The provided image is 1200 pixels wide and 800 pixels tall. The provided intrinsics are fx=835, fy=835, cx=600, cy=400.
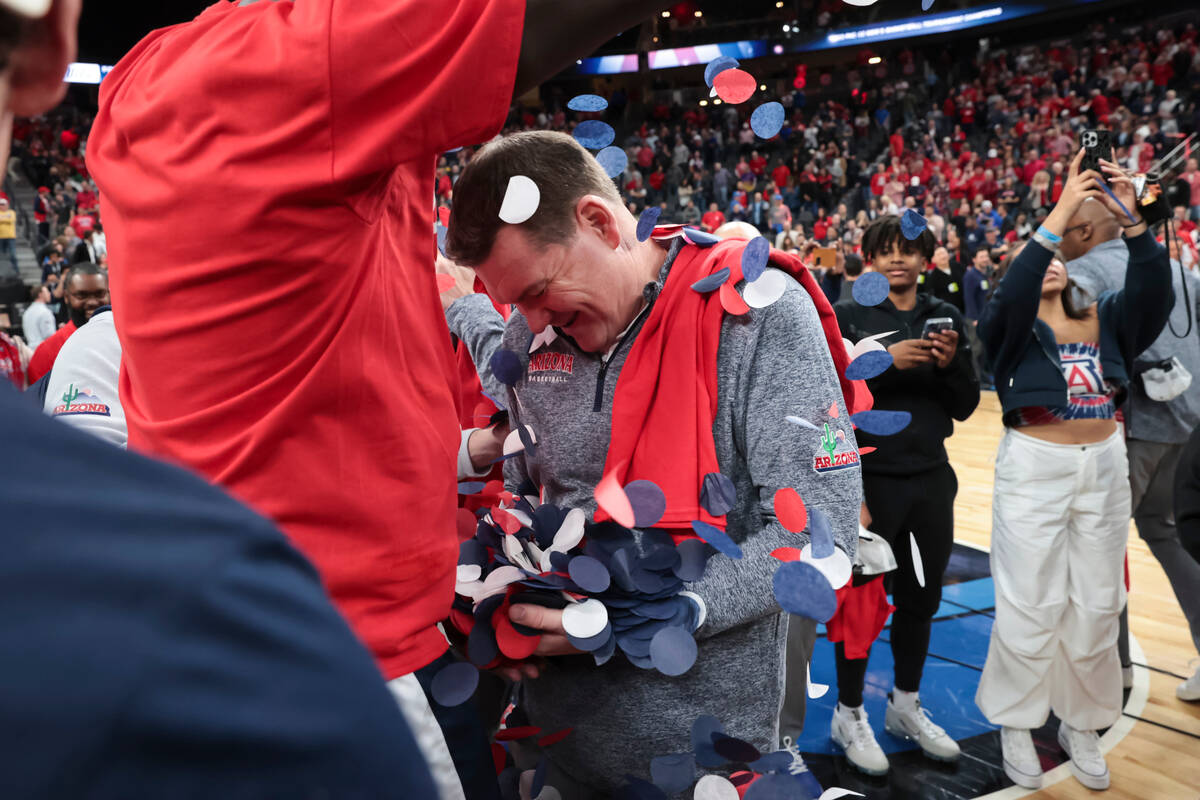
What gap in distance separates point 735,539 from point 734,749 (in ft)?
0.94

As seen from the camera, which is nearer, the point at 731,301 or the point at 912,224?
the point at 731,301

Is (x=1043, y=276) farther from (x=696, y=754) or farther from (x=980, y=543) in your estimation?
(x=980, y=543)

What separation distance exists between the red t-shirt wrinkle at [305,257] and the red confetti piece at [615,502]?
222 millimetres

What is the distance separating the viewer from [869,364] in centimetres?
127

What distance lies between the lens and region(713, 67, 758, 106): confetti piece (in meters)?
1.14

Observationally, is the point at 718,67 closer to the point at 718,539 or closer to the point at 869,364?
the point at 869,364

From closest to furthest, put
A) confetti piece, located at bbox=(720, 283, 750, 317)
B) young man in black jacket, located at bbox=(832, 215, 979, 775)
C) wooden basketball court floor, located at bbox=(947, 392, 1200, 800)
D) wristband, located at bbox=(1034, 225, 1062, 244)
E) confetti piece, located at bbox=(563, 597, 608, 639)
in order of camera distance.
Answer: confetti piece, located at bbox=(563, 597, 608, 639) < confetti piece, located at bbox=(720, 283, 750, 317) < wristband, located at bbox=(1034, 225, 1062, 244) < wooden basketball court floor, located at bbox=(947, 392, 1200, 800) < young man in black jacket, located at bbox=(832, 215, 979, 775)

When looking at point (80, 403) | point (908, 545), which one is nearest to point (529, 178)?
point (80, 403)

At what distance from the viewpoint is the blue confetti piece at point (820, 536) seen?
1067mm

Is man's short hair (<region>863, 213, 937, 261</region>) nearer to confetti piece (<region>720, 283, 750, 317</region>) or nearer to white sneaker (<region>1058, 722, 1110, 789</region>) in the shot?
white sneaker (<region>1058, 722, 1110, 789</region>)

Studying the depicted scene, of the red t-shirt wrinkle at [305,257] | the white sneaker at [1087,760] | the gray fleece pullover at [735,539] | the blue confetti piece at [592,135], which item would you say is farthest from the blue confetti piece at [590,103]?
the white sneaker at [1087,760]

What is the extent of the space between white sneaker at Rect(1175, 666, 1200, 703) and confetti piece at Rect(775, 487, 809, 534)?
3.01m

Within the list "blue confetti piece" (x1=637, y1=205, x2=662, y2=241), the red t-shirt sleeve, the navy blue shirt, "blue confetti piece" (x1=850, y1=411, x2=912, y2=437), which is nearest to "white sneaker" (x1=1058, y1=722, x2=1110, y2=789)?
"blue confetti piece" (x1=850, y1=411, x2=912, y2=437)

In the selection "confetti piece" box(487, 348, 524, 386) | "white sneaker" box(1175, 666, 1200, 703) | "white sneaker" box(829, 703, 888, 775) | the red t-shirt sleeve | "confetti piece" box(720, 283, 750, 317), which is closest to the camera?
the red t-shirt sleeve
